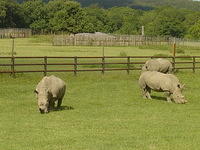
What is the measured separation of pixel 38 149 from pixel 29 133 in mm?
1917

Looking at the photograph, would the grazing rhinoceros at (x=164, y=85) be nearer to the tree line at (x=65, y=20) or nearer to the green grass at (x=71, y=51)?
the green grass at (x=71, y=51)

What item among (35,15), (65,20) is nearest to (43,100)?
(65,20)

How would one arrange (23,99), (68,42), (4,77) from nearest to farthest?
(23,99), (4,77), (68,42)

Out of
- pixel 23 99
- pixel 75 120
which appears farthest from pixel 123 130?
pixel 23 99

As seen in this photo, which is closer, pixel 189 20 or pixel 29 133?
pixel 29 133

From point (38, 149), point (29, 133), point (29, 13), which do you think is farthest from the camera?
point (29, 13)

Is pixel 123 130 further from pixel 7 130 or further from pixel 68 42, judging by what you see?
pixel 68 42

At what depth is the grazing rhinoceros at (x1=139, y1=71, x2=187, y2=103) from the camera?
1909cm

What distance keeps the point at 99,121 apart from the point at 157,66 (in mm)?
12479

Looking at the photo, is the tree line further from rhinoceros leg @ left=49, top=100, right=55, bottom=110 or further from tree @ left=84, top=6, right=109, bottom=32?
rhinoceros leg @ left=49, top=100, right=55, bottom=110

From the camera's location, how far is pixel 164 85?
19.3 meters

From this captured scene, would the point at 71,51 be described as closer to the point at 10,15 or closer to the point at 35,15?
the point at 10,15

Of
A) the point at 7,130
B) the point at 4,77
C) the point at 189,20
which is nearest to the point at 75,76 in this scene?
the point at 4,77

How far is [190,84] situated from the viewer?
26125mm
